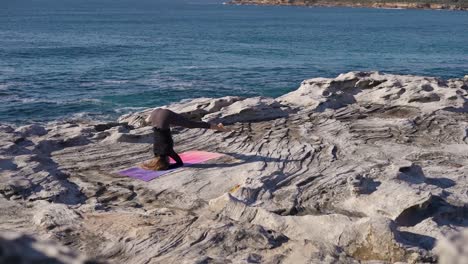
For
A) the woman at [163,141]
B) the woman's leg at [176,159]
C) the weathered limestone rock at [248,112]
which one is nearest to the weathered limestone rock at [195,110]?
the weathered limestone rock at [248,112]

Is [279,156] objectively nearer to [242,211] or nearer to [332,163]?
[332,163]

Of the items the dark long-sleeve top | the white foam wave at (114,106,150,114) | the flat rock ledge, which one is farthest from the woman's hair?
the white foam wave at (114,106,150,114)

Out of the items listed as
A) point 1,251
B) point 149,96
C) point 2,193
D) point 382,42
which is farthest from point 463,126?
point 382,42

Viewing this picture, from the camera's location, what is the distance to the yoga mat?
45.1 feet

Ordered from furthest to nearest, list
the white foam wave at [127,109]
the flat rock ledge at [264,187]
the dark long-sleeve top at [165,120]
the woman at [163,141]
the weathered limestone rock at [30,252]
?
the white foam wave at [127,109]
the dark long-sleeve top at [165,120]
the woman at [163,141]
the flat rock ledge at [264,187]
the weathered limestone rock at [30,252]

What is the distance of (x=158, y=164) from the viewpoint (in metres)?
14.2

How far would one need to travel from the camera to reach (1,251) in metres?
2.37

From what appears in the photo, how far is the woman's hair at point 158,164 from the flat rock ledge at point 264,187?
53 centimetres

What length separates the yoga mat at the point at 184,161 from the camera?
45.1ft

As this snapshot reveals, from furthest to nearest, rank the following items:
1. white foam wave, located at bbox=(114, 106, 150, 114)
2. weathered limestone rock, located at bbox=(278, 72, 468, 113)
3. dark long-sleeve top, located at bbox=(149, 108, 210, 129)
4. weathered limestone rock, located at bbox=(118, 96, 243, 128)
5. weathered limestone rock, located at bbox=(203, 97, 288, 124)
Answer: white foam wave, located at bbox=(114, 106, 150, 114)
weathered limestone rock, located at bbox=(278, 72, 468, 113)
weathered limestone rock, located at bbox=(118, 96, 243, 128)
weathered limestone rock, located at bbox=(203, 97, 288, 124)
dark long-sleeve top, located at bbox=(149, 108, 210, 129)

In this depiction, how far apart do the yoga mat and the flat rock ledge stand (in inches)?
13.1

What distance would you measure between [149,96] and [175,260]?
27055 mm

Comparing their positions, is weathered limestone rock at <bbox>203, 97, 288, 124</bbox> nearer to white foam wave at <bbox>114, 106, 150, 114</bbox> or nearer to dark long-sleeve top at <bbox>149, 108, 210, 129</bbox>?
dark long-sleeve top at <bbox>149, 108, 210, 129</bbox>

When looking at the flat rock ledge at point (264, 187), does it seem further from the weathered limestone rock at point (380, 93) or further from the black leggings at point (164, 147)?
the black leggings at point (164, 147)
